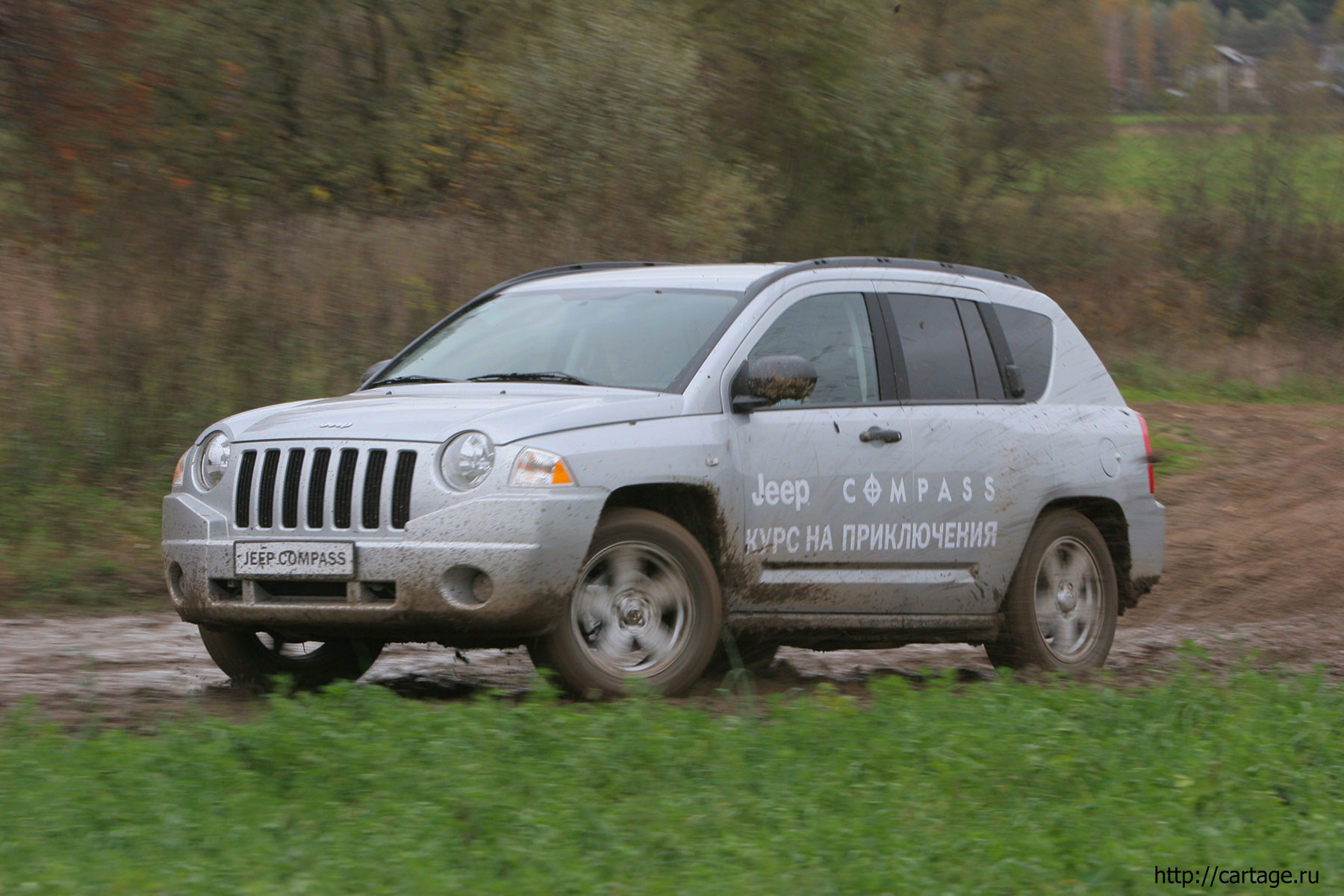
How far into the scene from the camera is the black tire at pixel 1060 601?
7656 mm

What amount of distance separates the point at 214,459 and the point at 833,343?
2.66 metres

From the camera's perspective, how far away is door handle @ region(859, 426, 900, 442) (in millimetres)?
6953

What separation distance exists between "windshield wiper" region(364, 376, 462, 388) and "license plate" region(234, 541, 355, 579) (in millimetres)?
1257

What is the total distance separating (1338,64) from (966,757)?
118 ft

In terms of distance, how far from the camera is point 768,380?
6.52 metres

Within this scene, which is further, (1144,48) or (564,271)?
(1144,48)

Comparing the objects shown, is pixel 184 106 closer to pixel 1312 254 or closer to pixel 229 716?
pixel 229 716

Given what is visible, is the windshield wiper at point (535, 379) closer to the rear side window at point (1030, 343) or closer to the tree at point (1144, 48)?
the rear side window at point (1030, 343)

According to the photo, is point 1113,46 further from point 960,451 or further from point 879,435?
point 879,435

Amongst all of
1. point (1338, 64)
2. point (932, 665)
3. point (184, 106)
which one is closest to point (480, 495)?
point (932, 665)

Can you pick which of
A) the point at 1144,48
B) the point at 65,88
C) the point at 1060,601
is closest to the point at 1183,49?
the point at 1144,48

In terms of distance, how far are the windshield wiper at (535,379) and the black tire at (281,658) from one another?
117cm

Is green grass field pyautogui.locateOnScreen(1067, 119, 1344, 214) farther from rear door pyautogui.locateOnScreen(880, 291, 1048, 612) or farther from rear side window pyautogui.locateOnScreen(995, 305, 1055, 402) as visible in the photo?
rear door pyautogui.locateOnScreen(880, 291, 1048, 612)

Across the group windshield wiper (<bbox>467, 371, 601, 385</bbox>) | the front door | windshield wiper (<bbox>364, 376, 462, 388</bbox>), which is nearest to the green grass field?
the front door
